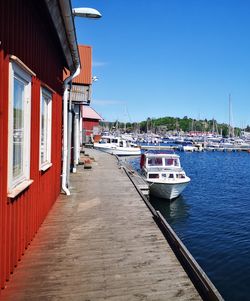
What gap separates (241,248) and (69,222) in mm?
6546

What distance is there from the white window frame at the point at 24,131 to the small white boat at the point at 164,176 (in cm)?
1316

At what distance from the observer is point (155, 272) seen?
4.56 metres

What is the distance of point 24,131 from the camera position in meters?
5.04

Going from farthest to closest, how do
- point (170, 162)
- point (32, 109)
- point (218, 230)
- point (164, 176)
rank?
point (170, 162)
point (164, 176)
point (218, 230)
point (32, 109)

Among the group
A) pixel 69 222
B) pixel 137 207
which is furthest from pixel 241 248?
pixel 69 222

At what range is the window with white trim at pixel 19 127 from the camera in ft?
13.6

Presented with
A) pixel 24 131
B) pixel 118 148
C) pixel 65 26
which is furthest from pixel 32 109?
pixel 118 148

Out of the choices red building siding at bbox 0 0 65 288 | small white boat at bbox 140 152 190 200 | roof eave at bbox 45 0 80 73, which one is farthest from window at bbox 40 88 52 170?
small white boat at bbox 140 152 190 200

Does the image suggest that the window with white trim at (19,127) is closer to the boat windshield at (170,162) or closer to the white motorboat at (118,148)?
the boat windshield at (170,162)

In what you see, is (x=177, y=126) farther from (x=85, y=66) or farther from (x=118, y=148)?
(x=85, y=66)

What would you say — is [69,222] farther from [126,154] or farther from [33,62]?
[126,154]

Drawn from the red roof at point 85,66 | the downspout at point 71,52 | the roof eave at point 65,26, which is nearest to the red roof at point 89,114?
the red roof at point 85,66

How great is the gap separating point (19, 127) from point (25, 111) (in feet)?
1.19

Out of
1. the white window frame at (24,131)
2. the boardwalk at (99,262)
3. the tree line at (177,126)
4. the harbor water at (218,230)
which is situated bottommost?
the harbor water at (218,230)
